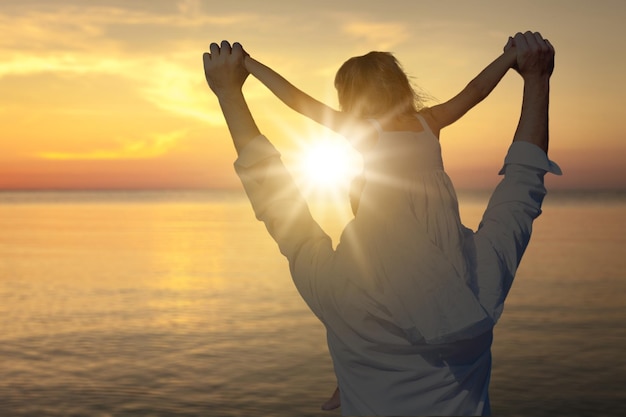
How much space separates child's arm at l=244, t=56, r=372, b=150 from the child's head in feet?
0.25

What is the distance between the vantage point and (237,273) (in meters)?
23.5

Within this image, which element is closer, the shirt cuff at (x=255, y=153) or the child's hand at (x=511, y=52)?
the shirt cuff at (x=255, y=153)

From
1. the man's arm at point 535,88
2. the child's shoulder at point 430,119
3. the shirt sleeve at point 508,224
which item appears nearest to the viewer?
the shirt sleeve at point 508,224

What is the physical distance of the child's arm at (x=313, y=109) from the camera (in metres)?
2.30

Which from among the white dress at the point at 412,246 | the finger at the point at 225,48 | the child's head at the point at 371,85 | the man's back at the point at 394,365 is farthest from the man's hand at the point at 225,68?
the man's back at the point at 394,365

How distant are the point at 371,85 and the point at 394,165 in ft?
0.82

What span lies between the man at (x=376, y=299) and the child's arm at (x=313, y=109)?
0.10 metres

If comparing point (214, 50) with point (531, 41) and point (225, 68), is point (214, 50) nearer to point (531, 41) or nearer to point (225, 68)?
point (225, 68)

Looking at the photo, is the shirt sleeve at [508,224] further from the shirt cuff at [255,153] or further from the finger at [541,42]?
the shirt cuff at [255,153]

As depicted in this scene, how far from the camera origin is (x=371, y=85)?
2379 mm

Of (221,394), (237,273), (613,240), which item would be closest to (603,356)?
(221,394)

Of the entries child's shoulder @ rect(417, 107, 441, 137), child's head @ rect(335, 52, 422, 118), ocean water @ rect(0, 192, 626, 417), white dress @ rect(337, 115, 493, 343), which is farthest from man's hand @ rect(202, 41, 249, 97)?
ocean water @ rect(0, 192, 626, 417)

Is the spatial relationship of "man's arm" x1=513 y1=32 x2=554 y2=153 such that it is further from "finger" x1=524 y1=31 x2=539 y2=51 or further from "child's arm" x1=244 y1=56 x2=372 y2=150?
"child's arm" x1=244 y1=56 x2=372 y2=150

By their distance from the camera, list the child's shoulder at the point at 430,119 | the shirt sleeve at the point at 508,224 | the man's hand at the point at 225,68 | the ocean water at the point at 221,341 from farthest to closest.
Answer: the ocean water at the point at 221,341
the child's shoulder at the point at 430,119
the man's hand at the point at 225,68
the shirt sleeve at the point at 508,224
